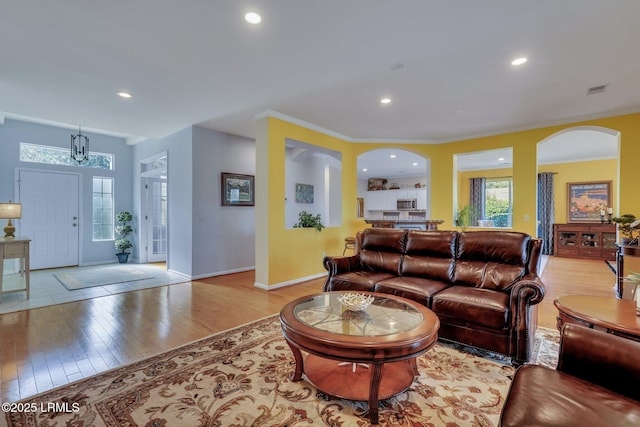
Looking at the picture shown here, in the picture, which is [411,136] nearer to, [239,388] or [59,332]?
[239,388]

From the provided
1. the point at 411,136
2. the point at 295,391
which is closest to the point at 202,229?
the point at 295,391

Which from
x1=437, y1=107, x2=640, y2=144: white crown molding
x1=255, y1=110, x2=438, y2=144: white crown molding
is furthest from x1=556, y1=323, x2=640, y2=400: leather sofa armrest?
x1=437, y1=107, x2=640, y2=144: white crown molding

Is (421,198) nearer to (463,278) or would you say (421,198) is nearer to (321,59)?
(463,278)

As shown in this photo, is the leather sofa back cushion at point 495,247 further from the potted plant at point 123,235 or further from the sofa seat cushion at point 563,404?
the potted plant at point 123,235

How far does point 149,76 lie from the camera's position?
3.40m

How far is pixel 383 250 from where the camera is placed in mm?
3682

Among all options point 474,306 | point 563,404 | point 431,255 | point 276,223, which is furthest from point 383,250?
point 563,404

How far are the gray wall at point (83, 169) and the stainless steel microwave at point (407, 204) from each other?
848 cm

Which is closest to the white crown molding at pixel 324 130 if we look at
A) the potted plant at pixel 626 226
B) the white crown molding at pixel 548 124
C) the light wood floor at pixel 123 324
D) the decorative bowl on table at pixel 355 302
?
the white crown molding at pixel 548 124

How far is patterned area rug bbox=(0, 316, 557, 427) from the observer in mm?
1675

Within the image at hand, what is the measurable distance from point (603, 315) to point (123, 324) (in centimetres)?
425

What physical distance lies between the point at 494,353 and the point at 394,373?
3.37 feet

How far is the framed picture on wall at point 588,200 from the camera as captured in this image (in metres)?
7.85

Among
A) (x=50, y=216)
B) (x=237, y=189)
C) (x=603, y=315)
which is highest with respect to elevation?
(x=237, y=189)
